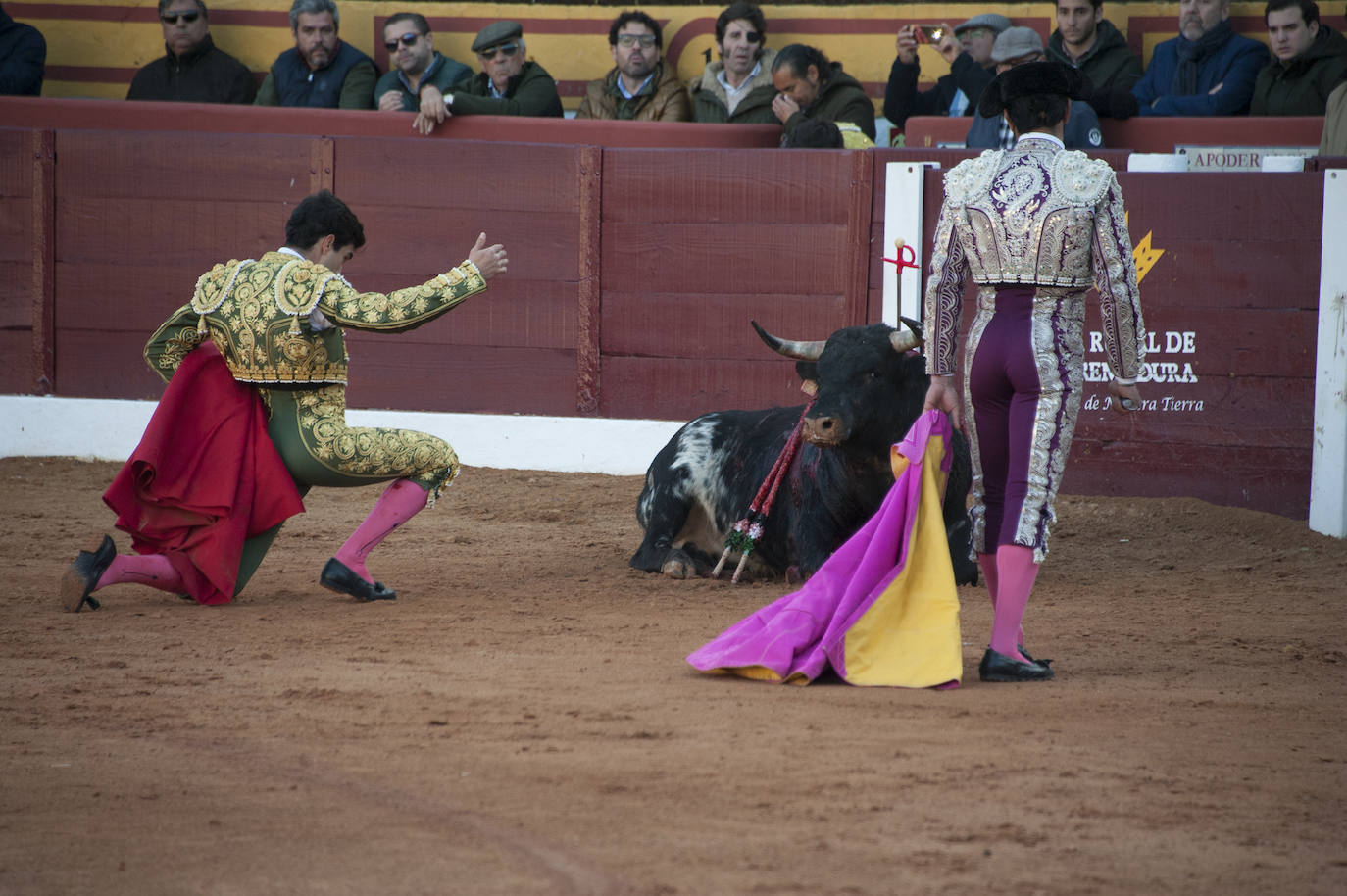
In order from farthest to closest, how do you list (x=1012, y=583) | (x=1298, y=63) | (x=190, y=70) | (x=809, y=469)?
(x=190, y=70)
(x=1298, y=63)
(x=809, y=469)
(x=1012, y=583)

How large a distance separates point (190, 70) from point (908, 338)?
5.11m

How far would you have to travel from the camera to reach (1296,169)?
6.35 metres

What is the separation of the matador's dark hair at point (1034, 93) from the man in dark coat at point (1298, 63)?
3.66 meters

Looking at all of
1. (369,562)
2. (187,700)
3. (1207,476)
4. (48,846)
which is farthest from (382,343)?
(48,846)

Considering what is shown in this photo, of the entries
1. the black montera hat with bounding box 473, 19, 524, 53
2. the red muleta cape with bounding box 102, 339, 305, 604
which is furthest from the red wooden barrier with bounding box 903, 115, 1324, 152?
the red muleta cape with bounding box 102, 339, 305, 604

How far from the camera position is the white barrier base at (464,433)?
24.5 ft

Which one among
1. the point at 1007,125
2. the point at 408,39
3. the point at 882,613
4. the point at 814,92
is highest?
the point at 408,39

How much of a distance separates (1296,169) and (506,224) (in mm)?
3453

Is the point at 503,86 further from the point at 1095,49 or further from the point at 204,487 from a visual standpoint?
the point at 204,487

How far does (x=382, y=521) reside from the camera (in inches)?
183

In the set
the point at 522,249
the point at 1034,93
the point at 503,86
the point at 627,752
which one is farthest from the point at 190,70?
the point at 627,752

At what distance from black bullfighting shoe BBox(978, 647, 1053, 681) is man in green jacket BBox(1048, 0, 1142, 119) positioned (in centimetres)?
395

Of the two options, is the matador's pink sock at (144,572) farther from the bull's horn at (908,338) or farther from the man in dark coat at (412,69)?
the man in dark coat at (412,69)

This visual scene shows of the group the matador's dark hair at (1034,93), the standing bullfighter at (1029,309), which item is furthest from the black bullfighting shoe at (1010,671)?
the matador's dark hair at (1034,93)
